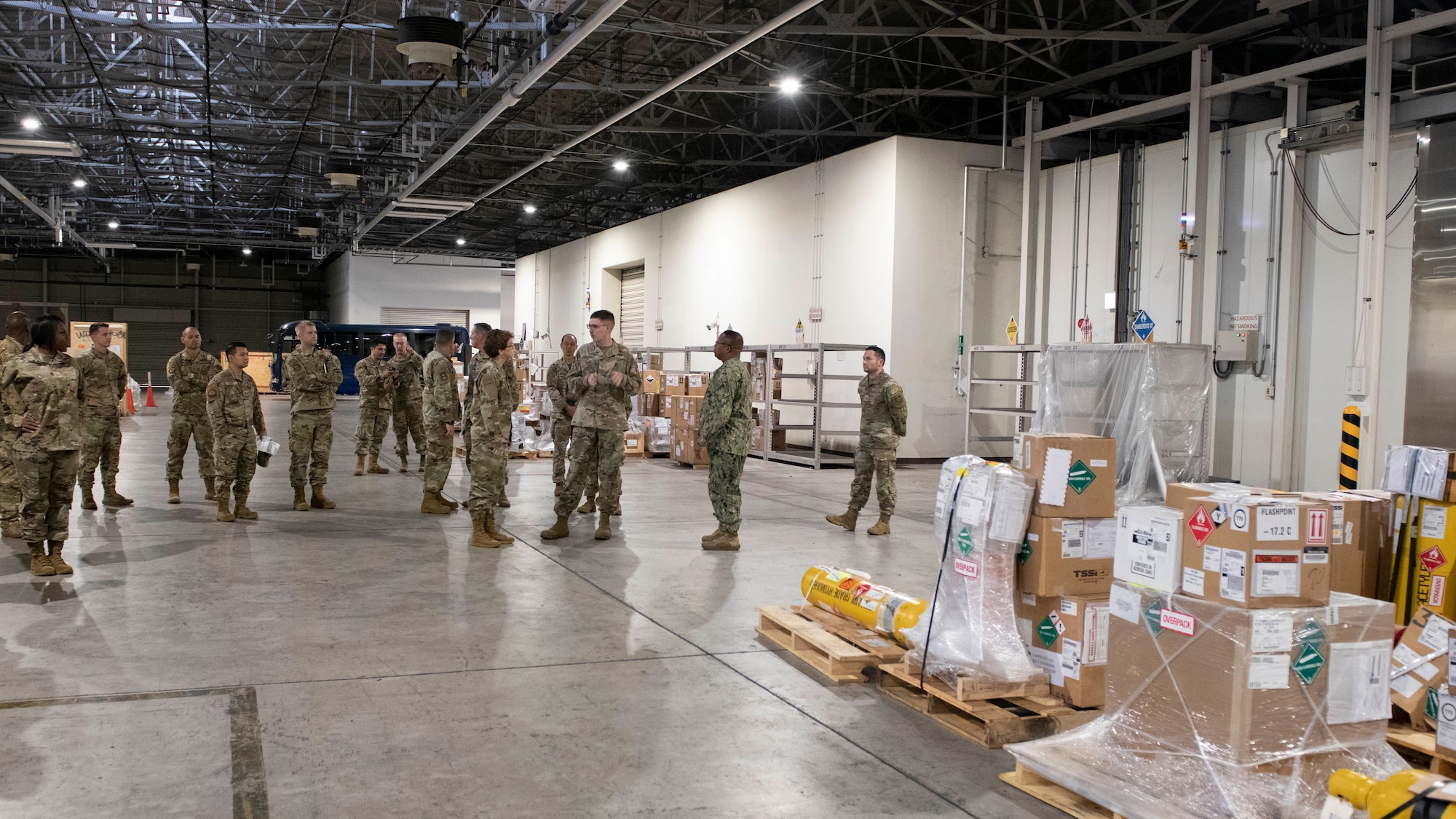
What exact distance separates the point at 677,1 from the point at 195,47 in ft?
23.9

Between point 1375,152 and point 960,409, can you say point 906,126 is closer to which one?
point 960,409

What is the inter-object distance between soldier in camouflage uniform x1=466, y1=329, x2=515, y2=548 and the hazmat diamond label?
5645mm

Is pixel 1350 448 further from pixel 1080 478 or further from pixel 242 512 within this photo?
pixel 242 512

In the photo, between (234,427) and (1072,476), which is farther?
(234,427)

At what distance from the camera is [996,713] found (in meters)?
4.25

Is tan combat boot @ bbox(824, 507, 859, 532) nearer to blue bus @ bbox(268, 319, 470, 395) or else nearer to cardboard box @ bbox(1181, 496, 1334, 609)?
cardboard box @ bbox(1181, 496, 1334, 609)

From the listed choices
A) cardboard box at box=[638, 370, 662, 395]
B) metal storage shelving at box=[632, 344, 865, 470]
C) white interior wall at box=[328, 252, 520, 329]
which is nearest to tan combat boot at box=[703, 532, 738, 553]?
metal storage shelving at box=[632, 344, 865, 470]

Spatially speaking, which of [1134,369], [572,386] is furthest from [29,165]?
[1134,369]

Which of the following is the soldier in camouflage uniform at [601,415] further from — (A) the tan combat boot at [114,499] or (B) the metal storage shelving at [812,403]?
(B) the metal storage shelving at [812,403]

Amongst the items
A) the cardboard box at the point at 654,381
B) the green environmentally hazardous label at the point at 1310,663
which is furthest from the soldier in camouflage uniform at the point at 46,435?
the cardboard box at the point at 654,381

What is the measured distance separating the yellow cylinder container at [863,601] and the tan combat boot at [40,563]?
5.06m

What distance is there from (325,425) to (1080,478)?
7.75 m

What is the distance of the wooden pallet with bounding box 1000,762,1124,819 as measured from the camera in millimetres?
3529

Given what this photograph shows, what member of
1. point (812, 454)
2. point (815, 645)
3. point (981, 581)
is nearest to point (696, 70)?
point (812, 454)
